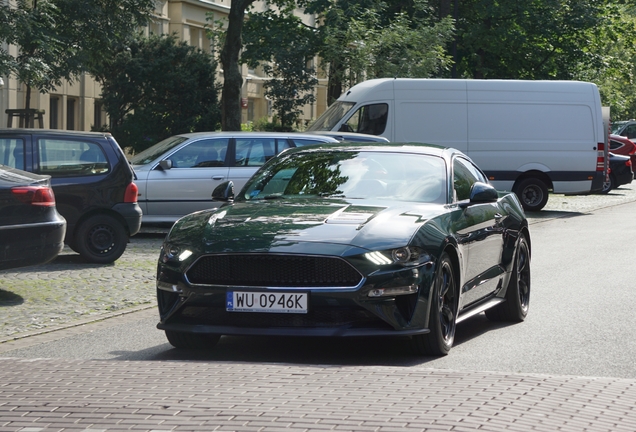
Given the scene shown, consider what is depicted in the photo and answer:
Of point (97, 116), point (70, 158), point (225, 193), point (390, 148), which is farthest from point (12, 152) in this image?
point (97, 116)

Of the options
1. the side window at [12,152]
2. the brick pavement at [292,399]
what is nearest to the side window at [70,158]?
the side window at [12,152]

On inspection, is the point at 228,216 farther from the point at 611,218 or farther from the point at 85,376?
the point at 611,218

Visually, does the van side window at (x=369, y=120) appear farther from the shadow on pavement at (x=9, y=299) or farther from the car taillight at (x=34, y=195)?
the car taillight at (x=34, y=195)

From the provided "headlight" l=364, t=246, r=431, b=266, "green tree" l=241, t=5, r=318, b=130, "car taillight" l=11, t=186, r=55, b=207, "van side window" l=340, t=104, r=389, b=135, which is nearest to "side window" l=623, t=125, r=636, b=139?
"green tree" l=241, t=5, r=318, b=130

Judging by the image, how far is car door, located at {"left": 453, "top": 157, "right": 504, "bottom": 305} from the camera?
8.45 meters

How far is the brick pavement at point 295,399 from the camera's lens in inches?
198

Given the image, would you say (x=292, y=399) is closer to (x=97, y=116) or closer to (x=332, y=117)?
(x=332, y=117)

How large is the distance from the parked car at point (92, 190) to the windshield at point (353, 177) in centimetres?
551

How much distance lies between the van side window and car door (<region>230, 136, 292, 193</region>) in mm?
6975

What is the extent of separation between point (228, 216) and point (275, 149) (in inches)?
406

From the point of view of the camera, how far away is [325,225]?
761 cm

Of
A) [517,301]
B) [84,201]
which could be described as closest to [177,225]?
[517,301]

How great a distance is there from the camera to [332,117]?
2580 cm

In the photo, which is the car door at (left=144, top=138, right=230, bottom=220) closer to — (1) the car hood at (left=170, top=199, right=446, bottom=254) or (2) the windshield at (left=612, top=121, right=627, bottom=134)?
(1) the car hood at (left=170, top=199, right=446, bottom=254)
